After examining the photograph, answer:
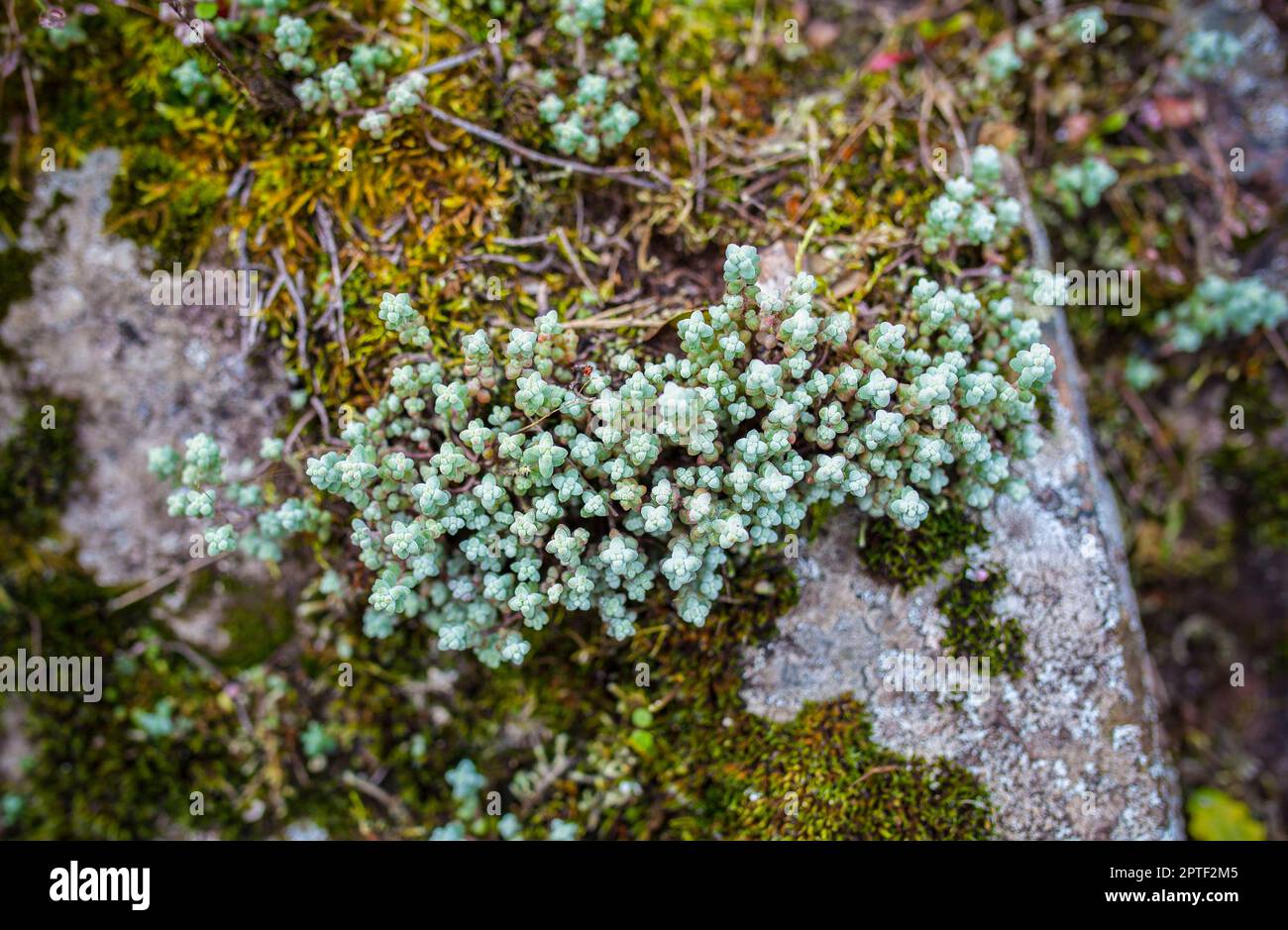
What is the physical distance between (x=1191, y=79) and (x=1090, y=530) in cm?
294

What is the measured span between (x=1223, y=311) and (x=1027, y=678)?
8.54ft

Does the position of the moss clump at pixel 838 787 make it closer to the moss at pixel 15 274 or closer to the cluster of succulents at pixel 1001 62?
the cluster of succulents at pixel 1001 62

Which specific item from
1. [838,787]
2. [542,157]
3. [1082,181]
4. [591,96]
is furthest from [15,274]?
[1082,181]

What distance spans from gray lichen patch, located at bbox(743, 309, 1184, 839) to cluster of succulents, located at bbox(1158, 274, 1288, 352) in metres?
1.74

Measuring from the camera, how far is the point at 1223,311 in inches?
190

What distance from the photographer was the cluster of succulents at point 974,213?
149 inches

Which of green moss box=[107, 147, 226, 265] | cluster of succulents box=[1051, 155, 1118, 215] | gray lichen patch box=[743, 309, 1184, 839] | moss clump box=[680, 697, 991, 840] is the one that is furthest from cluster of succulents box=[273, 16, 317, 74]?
cluster of succulents box=[1051, 155, 1118, 215]

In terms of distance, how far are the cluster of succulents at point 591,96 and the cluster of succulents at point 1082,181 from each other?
2551mm

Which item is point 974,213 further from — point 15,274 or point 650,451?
point 15,274

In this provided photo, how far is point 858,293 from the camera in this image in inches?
152

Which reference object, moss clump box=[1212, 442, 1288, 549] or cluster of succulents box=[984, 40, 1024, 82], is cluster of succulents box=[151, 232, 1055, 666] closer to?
cluster of succulents box=[984, 40, 1024, 82]
